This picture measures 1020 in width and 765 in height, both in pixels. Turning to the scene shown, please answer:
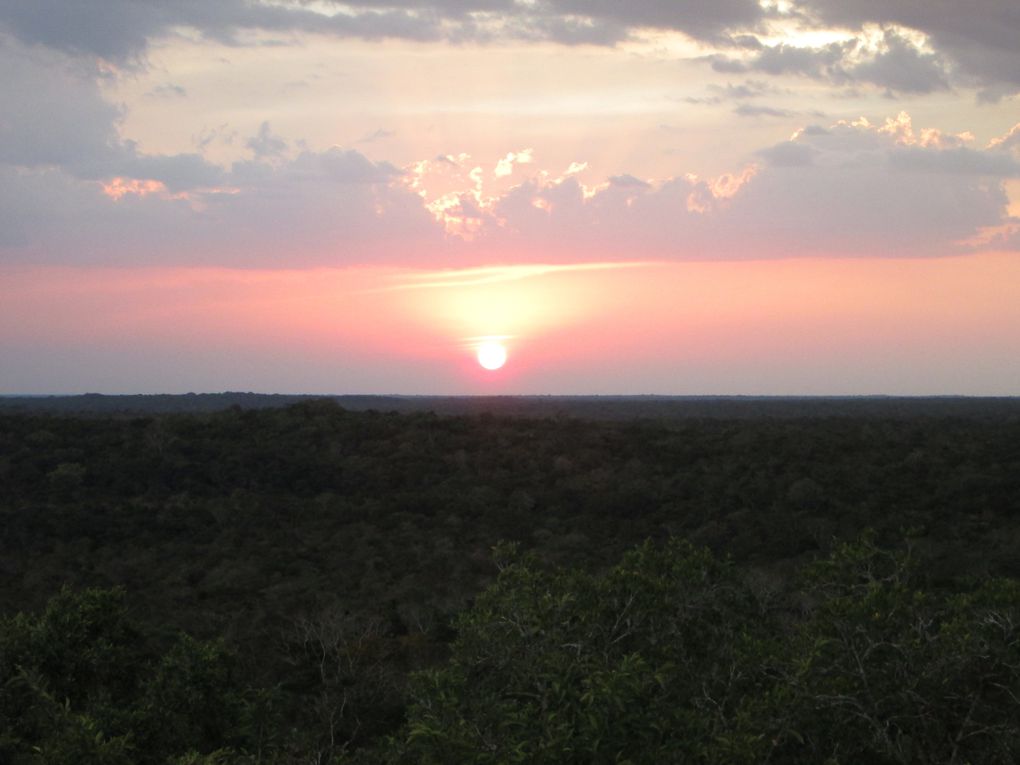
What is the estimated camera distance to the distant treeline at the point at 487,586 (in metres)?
7.46

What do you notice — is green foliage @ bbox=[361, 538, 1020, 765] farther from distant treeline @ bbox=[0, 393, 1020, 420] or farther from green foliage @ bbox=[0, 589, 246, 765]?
distant treeline @ bbox=[0, 393, 1020, 420]

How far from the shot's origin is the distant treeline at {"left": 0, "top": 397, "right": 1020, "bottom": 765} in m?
7.46

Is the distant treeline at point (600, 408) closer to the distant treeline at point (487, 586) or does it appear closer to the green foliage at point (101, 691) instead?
the distant treeline at point (487, 586)

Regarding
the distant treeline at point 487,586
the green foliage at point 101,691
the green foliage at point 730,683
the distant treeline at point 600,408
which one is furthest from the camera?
the distant treeline at point 600,408

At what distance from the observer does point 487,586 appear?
1159 cm

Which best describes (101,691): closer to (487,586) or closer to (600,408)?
(487,586)

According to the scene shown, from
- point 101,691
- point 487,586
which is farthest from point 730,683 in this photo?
point 101,691

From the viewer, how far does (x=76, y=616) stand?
11734 millimetres

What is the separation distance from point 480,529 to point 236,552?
321 inches

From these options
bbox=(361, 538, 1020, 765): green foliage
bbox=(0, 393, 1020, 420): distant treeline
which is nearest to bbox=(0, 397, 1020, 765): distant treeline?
bbox=(361, 538, 1020, 765): green foliage

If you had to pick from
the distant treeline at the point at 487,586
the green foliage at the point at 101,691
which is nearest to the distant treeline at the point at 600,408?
the distant treeline at the point at 487,586

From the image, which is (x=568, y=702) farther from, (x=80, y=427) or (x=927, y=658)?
(x=80, y=427)

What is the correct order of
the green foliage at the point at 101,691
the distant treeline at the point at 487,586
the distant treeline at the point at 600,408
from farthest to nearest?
the distant treeline at the point at 600,408 → the green foliage at the point at 101,691 → the distant treeline at the point at 487,586

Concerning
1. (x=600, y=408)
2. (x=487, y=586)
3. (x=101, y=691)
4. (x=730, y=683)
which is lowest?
(x=101, y=691)
